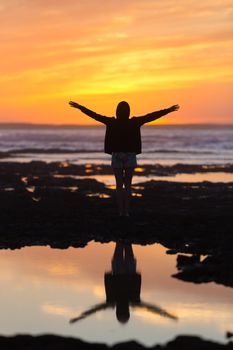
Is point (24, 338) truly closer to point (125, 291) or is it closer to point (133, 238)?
point (125, 291)

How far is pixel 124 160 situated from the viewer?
44.4 ft

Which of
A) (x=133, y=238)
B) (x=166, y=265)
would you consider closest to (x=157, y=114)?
(x=133, y=238)

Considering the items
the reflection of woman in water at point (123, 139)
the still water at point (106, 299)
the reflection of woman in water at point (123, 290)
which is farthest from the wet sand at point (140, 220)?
the reflection of woman in water at point (123, 139)

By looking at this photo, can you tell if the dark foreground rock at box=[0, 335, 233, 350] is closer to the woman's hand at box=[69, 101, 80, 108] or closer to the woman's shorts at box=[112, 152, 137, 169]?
the woman's shorts at box=[112, 152, 137, 169]

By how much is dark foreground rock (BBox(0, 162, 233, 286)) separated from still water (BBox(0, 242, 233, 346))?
582mm

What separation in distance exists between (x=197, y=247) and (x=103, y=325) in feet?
14.7

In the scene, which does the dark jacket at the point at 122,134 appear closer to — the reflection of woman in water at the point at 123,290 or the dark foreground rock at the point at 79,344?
the reflection of woman in water at the point at 123,290

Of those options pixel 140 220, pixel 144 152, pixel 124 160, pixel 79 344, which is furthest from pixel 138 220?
pixel 144 152

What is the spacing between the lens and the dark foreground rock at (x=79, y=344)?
591cm

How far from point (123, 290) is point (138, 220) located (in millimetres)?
5801

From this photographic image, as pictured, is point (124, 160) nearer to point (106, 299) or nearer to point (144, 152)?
point (106, 299)

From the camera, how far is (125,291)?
317 inches

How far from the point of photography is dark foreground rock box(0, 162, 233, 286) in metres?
10.6

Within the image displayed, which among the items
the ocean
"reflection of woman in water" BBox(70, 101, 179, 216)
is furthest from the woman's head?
the ocean
